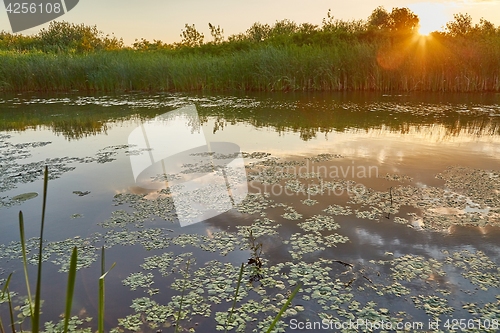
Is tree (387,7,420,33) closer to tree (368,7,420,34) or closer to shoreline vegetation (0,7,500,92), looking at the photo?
tree (368,7,420,34)

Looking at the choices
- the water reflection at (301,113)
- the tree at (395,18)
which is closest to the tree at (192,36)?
the water reflection at (301,113)

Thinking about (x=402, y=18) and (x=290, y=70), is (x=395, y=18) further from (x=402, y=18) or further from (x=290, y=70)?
(x=290, y=70)

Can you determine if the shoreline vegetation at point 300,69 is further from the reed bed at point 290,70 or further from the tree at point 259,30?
the tree at point 259,30

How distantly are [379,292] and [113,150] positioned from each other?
4.35 m

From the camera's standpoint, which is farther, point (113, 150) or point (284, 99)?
point (284, 99)

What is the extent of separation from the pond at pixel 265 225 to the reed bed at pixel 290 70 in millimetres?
5405

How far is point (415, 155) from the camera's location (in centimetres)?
490

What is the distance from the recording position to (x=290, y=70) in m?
12.3

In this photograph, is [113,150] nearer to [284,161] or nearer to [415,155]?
[284,161]

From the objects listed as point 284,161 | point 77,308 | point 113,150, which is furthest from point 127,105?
point 77,308

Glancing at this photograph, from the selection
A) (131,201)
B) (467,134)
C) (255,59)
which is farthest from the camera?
(255,59)

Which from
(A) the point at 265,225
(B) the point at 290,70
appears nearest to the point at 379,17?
(B) the point at 290,70

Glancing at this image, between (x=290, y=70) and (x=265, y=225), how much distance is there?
9.99 metres

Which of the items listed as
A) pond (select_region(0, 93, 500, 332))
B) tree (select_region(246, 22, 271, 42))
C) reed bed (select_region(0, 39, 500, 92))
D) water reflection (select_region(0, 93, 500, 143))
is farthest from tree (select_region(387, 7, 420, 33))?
pond (select_region(0, 93, 500, 332))
